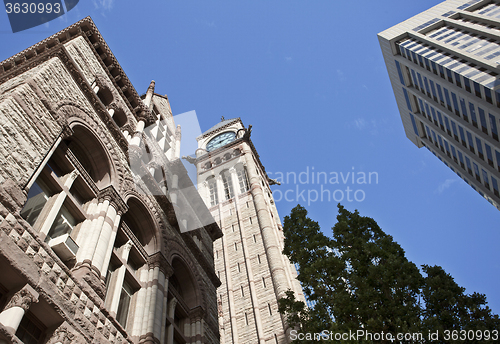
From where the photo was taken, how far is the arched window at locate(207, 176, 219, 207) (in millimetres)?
62838

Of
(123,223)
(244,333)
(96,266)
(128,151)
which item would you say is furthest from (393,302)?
(244,333)

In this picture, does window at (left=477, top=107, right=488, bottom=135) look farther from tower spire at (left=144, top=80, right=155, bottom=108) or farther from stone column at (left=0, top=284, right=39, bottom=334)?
stone column at (left=0, top=284, right=39, bottom=334)

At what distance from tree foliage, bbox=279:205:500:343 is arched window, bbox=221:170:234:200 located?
49.5 meters

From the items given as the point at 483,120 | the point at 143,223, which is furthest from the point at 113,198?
the point at 483,120

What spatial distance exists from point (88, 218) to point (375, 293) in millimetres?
8439

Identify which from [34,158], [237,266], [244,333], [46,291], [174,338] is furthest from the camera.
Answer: [237,266]

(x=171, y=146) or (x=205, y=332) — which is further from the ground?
(x=171, y=146)

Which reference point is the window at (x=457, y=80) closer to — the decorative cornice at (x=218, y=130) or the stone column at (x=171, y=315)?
the stone column at (x=171, y=315)

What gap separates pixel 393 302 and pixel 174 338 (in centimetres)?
778

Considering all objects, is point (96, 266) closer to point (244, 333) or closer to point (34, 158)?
point (34, 158)

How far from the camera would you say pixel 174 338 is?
14250 millimetres

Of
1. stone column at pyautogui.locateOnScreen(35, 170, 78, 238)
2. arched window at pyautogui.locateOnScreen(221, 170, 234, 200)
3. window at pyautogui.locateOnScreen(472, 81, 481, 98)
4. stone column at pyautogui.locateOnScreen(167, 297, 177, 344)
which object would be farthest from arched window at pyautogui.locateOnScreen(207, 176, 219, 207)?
stone column at pyautogui.locateOnScreen(35, 170, 78, 238)

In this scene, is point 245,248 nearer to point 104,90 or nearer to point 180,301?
point 180,301

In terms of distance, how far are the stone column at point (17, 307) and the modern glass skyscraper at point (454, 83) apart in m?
36.3
